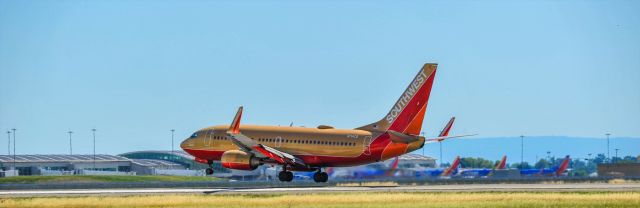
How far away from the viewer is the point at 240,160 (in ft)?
283

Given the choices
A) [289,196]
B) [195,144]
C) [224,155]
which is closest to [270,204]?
[289,196]

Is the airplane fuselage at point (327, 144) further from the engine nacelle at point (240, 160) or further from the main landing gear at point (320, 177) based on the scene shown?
the engine nacelle at point (240, 160)

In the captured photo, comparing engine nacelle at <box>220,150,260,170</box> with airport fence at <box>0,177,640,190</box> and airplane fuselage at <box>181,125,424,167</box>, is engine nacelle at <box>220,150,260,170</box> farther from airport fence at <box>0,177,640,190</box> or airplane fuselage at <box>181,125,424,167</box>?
airplane fuselage at <box>181,125,424,167</box>

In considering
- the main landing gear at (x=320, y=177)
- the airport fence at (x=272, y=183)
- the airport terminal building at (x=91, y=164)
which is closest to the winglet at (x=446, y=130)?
the airport fence at (x=272, y=183)

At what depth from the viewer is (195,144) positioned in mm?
93188

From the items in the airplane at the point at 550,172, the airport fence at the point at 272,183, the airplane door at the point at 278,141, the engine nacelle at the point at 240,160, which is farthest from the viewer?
the airplane at the point at 550,172

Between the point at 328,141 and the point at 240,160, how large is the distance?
6503mm

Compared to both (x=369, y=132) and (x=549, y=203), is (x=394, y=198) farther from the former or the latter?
(x=369, y=132)

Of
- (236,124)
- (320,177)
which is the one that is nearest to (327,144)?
(320,177)

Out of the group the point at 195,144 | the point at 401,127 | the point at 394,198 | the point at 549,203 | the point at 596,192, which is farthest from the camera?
the point at 195,144

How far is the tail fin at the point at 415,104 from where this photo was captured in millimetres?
85750

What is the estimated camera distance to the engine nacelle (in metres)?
86.2

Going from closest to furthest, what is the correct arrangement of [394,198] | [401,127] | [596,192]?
[394,198]
[596,192]
[401,127]

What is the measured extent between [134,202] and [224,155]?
941 inches
